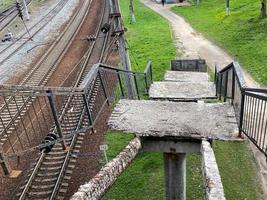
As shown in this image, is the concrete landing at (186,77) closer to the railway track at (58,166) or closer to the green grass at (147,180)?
the railway track at (58,166)

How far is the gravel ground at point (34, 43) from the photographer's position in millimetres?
23438

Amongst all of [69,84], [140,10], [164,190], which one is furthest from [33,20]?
[164,190]

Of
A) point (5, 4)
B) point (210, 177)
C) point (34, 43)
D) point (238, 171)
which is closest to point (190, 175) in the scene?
point (238, 171)

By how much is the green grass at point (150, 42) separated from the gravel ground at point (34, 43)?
235 inches

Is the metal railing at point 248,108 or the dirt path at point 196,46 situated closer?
the metal railing at point 248,108

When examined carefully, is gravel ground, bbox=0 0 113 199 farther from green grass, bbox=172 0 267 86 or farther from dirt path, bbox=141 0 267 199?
green grass, bbox=172 0 267 86

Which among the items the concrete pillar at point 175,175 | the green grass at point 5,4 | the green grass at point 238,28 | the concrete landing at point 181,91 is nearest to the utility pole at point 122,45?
the concrete landing at point 181,91

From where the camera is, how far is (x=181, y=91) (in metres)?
15.4

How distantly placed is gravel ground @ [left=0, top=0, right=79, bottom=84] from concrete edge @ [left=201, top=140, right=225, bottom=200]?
16.2 metres

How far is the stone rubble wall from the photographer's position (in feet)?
21.2

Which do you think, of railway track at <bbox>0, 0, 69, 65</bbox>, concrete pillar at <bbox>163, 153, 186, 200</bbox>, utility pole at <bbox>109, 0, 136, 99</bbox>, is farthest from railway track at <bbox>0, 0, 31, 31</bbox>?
concrete pillar at <bbox>163, 153, 186, 200</bbox>

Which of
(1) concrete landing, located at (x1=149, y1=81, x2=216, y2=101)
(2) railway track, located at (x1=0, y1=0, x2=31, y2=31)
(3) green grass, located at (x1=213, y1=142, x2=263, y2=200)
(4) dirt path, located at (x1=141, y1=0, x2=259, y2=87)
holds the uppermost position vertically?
(1) concrete landing, located at (x1=149, y1=81, x2=216, y2=101)

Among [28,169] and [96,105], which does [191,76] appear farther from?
[28,169]

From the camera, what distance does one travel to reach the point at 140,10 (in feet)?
143
